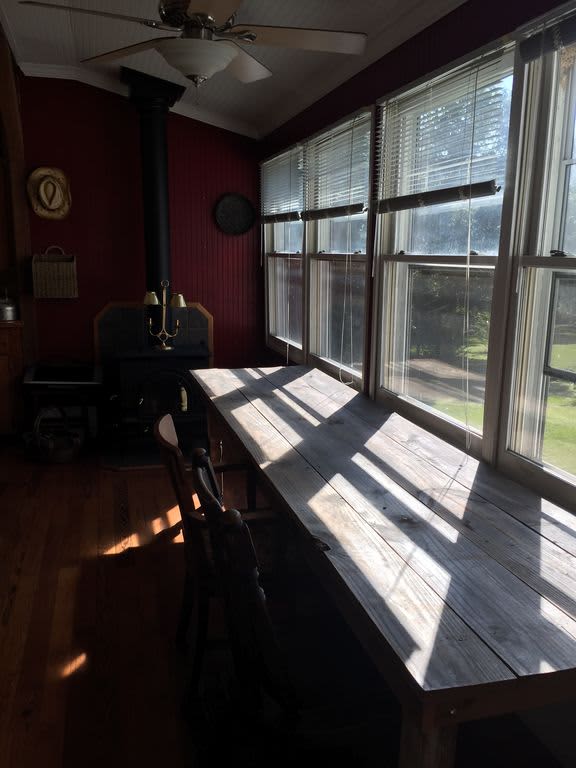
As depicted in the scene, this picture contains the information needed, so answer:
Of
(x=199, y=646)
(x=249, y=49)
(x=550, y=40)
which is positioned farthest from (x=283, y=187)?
(x=199, y=646)

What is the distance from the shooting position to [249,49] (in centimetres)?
355

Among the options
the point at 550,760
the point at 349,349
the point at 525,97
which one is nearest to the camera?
the point at 550,760

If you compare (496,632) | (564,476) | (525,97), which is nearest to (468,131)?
(525,97)

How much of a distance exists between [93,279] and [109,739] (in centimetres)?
396

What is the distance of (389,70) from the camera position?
2.91m

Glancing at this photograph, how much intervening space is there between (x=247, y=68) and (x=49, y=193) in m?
2.85

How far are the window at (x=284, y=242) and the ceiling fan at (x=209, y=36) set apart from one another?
6.23 ft

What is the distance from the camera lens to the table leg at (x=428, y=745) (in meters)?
1.06

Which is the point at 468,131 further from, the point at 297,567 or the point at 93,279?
the point at 93,279

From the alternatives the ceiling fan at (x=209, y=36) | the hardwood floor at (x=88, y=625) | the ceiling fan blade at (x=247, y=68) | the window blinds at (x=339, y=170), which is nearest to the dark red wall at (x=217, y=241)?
the window blinds at (x=339, y=170)

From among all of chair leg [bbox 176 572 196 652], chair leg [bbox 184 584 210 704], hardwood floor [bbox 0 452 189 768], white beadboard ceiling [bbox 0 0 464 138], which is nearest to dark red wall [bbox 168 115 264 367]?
white beadboard ceiling [bbox 0 0 464 138]

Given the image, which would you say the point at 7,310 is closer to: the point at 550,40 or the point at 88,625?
the point at 88,625

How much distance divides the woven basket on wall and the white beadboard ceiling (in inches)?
55.8

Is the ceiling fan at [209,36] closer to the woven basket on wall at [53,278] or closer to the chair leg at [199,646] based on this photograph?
the chair leg at [199,646]
